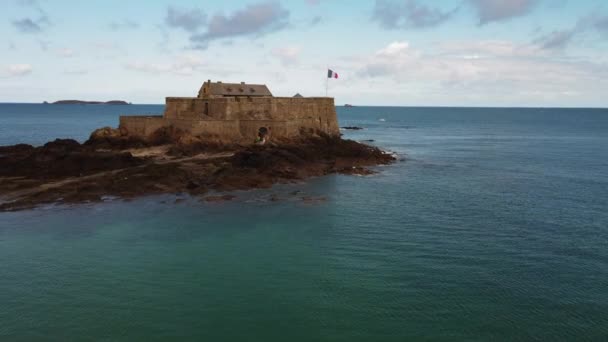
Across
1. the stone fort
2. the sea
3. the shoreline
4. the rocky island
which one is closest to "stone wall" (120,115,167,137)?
the stone fort

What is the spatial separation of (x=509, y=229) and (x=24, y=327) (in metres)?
21.9

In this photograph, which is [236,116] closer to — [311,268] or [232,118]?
[232,118]

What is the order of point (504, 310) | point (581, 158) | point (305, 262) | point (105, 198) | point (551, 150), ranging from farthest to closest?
point (551, 150) → point (581, 158) → point (105, 198) → point (305, 262) → point (504, 310)

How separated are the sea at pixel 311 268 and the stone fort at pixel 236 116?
1576 centimetres

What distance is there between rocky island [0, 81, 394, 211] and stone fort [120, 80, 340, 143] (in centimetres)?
10

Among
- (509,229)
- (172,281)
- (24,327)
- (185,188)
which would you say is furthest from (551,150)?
(24,327)

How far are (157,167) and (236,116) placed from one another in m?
15.8

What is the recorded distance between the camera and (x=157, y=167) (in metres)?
36.2

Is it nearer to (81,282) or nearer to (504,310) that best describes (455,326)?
(504,310)

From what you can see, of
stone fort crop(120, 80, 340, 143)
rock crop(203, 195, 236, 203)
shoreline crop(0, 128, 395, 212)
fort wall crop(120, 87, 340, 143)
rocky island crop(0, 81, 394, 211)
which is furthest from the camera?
stone fort crop(120, 80, 340, 143)

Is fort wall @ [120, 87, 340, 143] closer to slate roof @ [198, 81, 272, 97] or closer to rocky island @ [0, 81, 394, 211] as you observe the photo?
rocky island @ [0, 81, 394, 211]

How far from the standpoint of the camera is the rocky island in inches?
1297

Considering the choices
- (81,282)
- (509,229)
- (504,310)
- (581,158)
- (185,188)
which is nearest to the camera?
(504,310)

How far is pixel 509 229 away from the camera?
24.5 m
